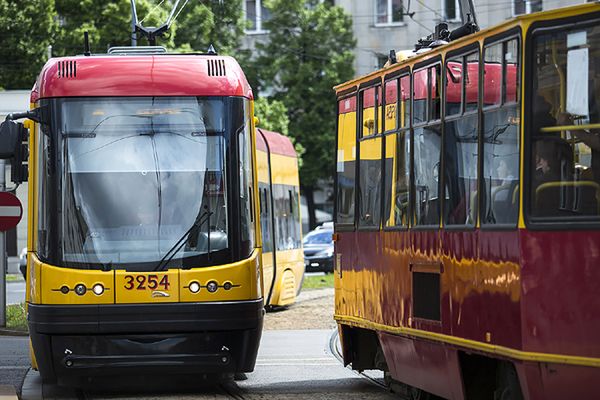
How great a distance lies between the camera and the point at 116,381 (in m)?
15.5

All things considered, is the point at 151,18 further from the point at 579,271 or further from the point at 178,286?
the point at 579,271

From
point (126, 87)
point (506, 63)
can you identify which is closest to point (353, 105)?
point (126, 87)

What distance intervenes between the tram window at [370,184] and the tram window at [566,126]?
3.67m

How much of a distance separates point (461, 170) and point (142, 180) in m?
4.19

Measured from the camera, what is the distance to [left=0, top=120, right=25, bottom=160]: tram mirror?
558 inches

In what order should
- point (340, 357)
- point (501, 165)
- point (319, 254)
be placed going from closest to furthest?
point (501, 165), point (340, 357), point (319, 254)

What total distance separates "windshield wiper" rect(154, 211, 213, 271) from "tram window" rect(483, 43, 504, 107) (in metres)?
4.30

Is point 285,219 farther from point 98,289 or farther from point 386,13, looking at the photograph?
point 386,13

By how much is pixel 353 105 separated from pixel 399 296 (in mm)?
2582

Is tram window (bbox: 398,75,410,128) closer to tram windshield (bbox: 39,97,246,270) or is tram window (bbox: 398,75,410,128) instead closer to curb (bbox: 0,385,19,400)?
tram windshield (bbox: 39,97,246,270)

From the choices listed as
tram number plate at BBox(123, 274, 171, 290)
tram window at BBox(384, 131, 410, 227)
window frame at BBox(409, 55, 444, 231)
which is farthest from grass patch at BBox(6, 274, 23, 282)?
window frame at BBox(409, 55, 444, 231)

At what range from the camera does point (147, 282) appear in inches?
536

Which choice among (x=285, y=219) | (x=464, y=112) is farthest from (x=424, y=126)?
(x=285, y=219)

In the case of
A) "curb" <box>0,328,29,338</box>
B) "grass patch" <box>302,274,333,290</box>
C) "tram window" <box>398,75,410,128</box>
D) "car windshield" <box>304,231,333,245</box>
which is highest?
"tram window" <box>398,75,410,128</box>
